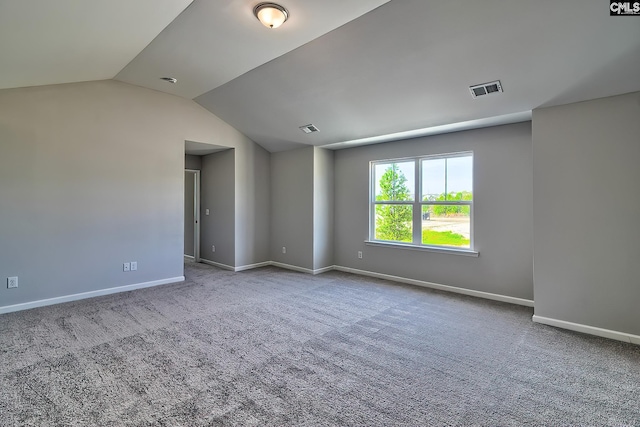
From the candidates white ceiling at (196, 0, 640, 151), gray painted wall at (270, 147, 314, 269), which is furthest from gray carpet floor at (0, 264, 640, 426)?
white ceiling at (196, 0, 640, 151)

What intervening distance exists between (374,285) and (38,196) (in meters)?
4.78

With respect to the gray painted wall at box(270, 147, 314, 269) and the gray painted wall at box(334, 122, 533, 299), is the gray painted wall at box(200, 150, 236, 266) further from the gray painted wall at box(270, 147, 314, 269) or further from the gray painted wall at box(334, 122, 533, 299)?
the gray painted wall at box(334, 122, 533, 299)

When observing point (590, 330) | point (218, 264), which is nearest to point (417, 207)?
point (590, 330)

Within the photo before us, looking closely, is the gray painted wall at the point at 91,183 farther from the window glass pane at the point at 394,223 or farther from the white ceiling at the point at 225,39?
the window glass pane at the point at 394,223

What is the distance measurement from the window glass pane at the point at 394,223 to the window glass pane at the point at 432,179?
381mm

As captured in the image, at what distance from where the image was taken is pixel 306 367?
252cm

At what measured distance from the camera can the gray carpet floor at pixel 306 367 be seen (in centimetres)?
197

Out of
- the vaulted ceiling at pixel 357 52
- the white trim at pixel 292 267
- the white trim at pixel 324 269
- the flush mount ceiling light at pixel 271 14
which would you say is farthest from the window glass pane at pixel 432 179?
the flush mount ceiling light at pixel 271 14

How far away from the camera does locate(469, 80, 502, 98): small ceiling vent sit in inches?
129

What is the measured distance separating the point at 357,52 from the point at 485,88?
1439 millimetres

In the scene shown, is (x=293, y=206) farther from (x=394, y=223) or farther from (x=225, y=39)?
(x=225, y=39)

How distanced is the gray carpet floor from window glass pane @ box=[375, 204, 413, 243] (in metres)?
Answer: 1.41

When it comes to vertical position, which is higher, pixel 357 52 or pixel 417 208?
pixel 357 52

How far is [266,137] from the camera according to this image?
5.95 meters
